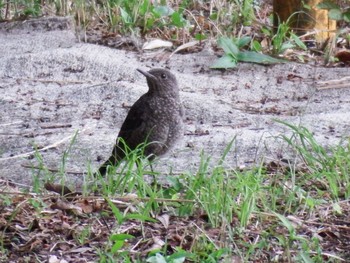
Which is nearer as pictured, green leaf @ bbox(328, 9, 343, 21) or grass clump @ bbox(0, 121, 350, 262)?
grass clump @ bbox(0, 121, 350, 262)

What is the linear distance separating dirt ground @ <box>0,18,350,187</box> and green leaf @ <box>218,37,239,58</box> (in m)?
0.19

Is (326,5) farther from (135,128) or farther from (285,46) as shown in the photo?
(135,128)

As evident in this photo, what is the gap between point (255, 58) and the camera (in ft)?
26.6

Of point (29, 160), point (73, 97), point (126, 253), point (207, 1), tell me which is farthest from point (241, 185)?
point (207, 1)

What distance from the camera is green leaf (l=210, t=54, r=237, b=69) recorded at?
26.6 ft

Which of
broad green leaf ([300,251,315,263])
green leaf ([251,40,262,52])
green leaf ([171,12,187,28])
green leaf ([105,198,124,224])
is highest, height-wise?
green leaf ([105,198,124,224])

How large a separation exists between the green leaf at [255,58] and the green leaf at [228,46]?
0.05 meters

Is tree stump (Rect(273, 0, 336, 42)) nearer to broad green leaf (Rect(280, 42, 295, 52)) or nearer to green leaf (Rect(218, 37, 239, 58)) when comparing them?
broad green leaf (Rect(280, 42, 295, 52))

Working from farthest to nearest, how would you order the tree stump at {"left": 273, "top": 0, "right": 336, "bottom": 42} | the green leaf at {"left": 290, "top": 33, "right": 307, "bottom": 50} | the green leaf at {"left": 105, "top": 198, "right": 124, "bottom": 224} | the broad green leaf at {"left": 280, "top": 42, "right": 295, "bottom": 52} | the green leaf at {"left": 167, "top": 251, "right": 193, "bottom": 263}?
the tree stump at {"left": 273, "top": 0, "right": 336, "bottom": 42} → the green leaf at {"left": 290, "top": 33, "right": 307, "bottom": 50} → the broad green leaf at {"left": 280, "top": 42, "right": 295, "bottom": 52} → the green leaf at {"left": 105, "top": 198, "right": 124, "bottom": 224} → the green leaf at {"left": 167, "top": 251, "right": 193, "bottom": 263}

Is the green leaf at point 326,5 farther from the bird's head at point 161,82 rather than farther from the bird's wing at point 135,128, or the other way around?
the bird's wing at point 135,128

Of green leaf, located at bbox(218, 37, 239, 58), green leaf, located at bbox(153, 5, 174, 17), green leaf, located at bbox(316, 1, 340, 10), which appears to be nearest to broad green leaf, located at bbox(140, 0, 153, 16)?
green leaf, located at bbox(153, 5, 174, 17)

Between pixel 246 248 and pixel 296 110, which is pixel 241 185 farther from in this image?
pixel 296 110

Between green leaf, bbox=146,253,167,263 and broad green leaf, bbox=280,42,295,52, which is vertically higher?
green leaf, bbox=146,253,167,263

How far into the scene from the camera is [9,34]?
30.5 feet
